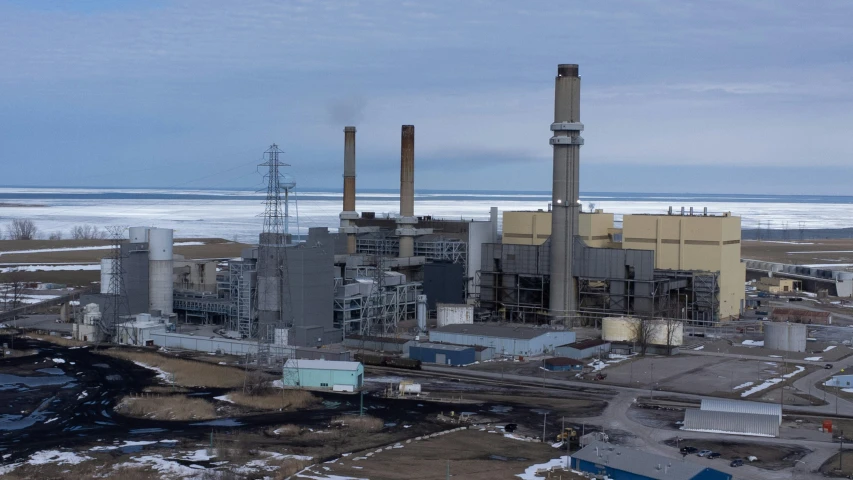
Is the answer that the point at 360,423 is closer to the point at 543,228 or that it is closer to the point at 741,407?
the point at 741,407

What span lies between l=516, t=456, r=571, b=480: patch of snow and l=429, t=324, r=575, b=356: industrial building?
22165 mm

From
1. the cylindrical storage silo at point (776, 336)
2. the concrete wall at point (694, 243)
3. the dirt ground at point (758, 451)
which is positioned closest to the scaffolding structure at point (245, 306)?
the concrete wall at point (694, 243)

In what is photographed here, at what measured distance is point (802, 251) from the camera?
5330 inches

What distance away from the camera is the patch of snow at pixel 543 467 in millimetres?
31719

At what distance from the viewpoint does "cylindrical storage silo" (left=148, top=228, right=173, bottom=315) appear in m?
64.2

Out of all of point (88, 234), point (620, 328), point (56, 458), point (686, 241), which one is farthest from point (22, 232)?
point (56, 458)

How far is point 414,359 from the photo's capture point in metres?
54.2

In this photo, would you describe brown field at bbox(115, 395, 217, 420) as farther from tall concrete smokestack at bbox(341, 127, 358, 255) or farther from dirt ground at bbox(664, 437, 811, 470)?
tall concrete smokestack at bbox(341, 127, 358, 255)

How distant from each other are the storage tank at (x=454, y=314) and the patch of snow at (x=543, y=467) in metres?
31.3

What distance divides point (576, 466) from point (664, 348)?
84.3 feet

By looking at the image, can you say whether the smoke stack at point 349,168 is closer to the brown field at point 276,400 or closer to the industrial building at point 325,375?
the industrial building at point 325,375

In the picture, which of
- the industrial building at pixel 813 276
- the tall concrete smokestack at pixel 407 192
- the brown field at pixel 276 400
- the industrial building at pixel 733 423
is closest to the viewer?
the industrial building at pixel 733 423

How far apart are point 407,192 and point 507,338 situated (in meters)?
25.5

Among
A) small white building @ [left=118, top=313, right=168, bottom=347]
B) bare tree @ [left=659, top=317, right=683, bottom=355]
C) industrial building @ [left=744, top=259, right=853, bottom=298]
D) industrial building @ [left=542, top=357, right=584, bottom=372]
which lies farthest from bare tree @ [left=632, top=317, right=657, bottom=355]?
industrial building @ [left=744, top=259, right=853, bottom=298]
